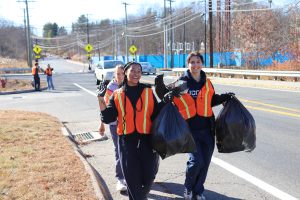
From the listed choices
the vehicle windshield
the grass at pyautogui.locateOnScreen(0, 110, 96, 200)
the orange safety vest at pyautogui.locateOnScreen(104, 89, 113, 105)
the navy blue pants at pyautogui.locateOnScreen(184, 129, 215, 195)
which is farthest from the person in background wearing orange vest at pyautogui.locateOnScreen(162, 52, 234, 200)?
the vehicle windshield

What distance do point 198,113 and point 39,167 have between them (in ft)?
8.87

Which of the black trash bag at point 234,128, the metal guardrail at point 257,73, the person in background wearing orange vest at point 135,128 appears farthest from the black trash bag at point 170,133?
→ the metal guardrail at point 257,73

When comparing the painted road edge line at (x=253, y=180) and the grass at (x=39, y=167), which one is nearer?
the grass at (x=39, y=167)

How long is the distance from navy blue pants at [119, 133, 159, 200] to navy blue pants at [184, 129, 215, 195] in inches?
27.9

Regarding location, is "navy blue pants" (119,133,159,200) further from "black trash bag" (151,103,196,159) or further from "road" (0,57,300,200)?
"road" (0,57,300,200)

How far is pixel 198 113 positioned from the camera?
4.76 m

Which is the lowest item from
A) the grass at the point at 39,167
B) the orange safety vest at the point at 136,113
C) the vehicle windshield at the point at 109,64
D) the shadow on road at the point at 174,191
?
the shadow on road at the point at 174,191

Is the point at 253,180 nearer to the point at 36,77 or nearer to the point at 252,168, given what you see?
the point at 252,168

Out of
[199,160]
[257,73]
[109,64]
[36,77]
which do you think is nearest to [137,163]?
[199,160]

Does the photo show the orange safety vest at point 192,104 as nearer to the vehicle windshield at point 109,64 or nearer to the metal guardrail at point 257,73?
the metal guardrail at point 257,73

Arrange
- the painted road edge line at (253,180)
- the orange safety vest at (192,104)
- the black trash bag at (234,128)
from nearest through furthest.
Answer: the orange safety vest at (192,104), the black trash bag at (234,128), the painted road edge line at (253,180)

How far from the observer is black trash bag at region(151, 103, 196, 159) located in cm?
426

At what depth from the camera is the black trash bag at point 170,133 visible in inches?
168

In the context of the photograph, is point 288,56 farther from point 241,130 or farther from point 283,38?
point 241,130
